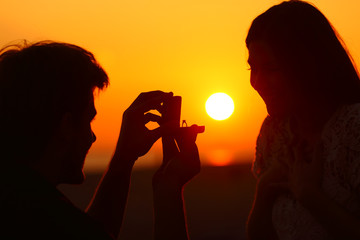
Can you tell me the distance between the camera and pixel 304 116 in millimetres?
2832

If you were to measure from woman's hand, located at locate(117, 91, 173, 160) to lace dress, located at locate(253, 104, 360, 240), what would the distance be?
3.00 feet

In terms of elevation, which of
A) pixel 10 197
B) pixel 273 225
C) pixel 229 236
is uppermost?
pixel 10 197

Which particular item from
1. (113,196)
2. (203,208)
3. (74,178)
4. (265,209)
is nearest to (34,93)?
(74,178)

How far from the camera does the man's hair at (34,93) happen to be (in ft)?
8.05

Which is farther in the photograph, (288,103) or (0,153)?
(288,103)

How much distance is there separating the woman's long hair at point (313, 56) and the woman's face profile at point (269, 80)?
Answer: 0.12 ft

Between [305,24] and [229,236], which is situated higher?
[305,24]

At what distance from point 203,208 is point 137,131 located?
15750 mm

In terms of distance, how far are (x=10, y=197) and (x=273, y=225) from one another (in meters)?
1.43

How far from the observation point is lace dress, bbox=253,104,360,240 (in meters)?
2.49

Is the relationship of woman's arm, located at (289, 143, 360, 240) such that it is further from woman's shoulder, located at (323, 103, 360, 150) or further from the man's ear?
the man's ear

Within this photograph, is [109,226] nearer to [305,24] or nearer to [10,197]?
[10,197]

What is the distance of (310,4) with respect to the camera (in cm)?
288

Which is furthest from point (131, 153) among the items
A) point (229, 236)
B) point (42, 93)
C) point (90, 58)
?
point (229, 236)
